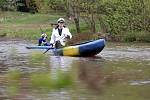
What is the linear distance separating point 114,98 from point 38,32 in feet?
89.4

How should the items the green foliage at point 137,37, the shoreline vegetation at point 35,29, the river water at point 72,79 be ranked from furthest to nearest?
→ the shoreline vegetation at point 35,29
the green foliage at point 137,37
the river water at point 72,79

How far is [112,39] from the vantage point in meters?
31.5

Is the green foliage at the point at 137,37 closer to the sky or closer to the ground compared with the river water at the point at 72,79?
closer to the ground

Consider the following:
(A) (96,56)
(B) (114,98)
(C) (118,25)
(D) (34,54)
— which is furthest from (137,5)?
(D) (34,54)

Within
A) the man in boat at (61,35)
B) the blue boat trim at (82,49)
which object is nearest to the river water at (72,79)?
the blue boat trim at (82,49)

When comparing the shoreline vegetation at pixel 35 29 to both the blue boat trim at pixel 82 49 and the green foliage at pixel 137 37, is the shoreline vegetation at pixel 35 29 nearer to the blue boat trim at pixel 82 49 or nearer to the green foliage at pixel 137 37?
the green foliage at pixel 137 37

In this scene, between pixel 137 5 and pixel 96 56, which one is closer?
pixel 96 56

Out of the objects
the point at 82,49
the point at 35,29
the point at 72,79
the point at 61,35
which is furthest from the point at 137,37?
the point at 72,79

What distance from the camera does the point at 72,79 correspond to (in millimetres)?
1938

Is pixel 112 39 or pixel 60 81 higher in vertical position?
pixel 60 81

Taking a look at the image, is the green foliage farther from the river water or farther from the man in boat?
the river water

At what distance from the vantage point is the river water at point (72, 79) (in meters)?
1.91

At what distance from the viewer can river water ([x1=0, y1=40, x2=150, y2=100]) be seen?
1912mm

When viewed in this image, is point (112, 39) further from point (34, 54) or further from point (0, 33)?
point (34, 54)
